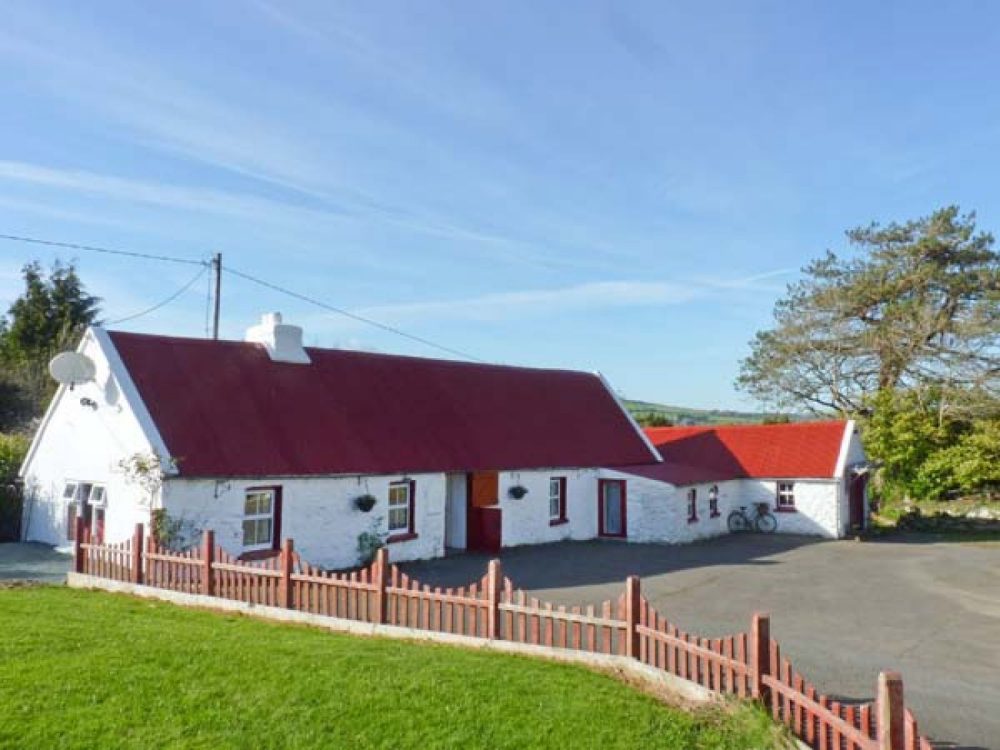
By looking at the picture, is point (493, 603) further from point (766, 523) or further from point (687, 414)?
point (687, 414)

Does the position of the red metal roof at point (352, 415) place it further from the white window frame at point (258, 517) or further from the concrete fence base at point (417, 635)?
the concrete fence base at point (417, 635)

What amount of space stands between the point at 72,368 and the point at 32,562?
14.1 feet

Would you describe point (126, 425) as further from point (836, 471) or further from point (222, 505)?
point (836, 471)

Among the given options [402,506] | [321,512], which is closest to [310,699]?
[321,512]

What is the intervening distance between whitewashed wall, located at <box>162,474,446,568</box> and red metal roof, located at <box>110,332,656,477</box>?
1.16 feet

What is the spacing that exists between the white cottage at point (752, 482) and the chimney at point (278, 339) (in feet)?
36.0

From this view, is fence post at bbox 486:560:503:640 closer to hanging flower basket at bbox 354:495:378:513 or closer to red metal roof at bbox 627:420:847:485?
hanging flower basket at bbox 354:495:378:513

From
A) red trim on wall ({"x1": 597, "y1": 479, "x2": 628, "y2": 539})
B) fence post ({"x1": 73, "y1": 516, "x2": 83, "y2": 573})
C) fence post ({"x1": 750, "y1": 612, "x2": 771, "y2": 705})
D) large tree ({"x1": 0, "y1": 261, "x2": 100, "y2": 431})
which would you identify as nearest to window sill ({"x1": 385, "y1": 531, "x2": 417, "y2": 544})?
fence post ({"x1": 73, "y1": 516, "x2": 83, "y2": 573})

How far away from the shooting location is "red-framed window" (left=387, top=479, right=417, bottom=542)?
20.6 m

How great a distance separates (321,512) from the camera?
18906mm

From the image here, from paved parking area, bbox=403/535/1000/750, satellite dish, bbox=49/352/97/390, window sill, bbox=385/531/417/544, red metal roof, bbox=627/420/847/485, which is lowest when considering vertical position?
paved parking area, bbox=403/535/1000/750

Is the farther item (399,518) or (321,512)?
(399,518)

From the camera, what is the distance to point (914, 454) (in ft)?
116

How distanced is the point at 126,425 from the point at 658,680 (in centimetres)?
1350
